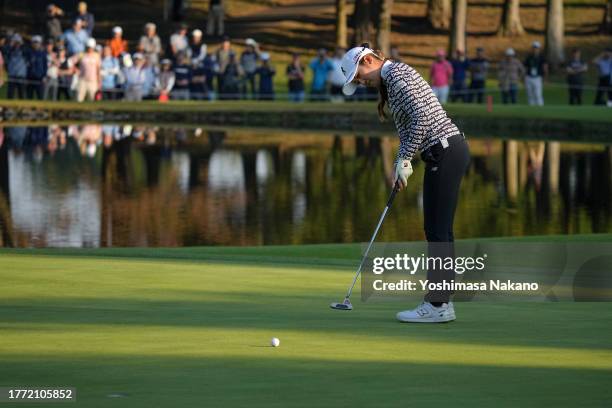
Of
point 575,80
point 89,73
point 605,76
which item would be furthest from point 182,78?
point 605,76

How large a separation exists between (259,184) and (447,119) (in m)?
21.6

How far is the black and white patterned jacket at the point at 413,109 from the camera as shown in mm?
9664

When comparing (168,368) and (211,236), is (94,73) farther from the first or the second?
(168,368)

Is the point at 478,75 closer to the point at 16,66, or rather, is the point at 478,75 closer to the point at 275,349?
the point at 16,66

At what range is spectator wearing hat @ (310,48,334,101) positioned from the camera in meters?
47.7

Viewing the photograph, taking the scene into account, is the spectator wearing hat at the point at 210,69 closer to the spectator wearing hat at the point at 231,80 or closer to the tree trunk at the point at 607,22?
the spectator wearing hat at the point at 231,80

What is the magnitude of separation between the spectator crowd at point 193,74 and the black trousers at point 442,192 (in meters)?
35.4

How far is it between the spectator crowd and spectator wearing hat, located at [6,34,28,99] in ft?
0.10

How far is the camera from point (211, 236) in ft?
75.6

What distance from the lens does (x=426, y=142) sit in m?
9.84

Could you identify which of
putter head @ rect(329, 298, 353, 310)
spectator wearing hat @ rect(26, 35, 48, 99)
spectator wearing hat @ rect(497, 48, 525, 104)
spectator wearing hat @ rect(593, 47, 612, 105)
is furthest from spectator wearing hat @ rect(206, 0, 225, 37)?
putter head @ rect(329, 298, 353, 310)

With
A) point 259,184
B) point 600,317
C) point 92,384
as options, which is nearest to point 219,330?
Result: point 92,384

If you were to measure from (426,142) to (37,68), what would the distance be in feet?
123

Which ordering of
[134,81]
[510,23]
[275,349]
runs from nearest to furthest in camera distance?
1. [275,349]
2. [134,81]
3. [510,23]
